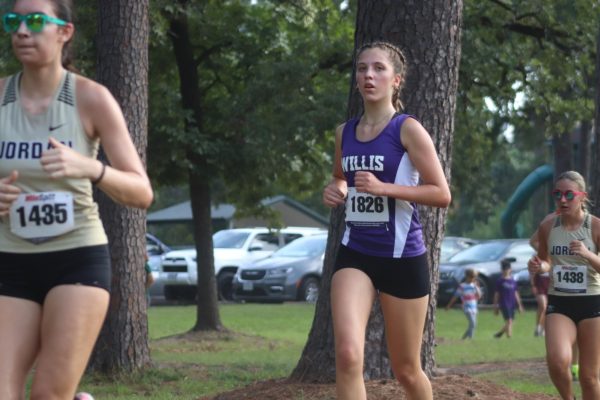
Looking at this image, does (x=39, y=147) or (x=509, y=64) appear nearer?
(x=39, y=147)

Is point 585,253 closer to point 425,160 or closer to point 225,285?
point 425,160

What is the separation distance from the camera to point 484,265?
106ft

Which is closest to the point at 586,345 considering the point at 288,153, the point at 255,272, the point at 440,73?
the point at 440,73

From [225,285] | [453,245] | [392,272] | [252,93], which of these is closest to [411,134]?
[392,272]

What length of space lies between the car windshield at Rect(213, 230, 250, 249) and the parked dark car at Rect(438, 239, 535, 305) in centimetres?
628

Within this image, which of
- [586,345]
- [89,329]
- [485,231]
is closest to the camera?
[89,329]

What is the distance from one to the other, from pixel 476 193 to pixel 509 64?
42.3 metres

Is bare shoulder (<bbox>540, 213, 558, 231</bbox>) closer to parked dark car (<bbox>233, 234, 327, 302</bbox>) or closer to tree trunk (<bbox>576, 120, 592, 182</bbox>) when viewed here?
tree trunk (<bbox>576, 120, 592, 182</bbox>)

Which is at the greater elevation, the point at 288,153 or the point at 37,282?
the point at 288,153

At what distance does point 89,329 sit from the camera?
470 cm

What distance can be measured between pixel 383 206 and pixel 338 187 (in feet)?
1.45

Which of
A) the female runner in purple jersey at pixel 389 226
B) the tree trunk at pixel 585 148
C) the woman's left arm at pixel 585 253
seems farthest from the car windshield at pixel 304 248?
the female runner in purple jersey at pixel 389 226

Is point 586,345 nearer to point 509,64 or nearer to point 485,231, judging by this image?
point 509,64

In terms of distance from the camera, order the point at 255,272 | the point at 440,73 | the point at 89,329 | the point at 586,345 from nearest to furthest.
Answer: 1. the point at 89,329
2. the point at 586,345
3. the point at 440,73
4. the point at 255,272
